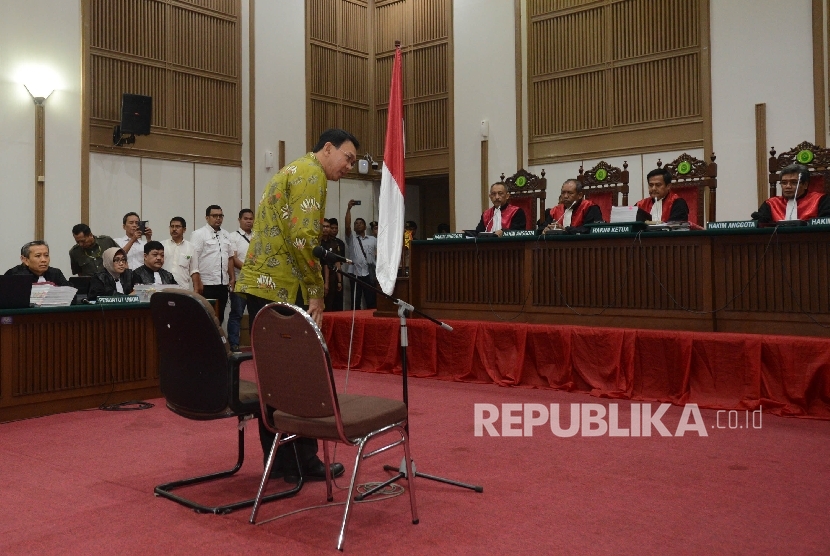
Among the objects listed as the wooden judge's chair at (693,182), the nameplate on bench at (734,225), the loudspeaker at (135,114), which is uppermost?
the loudspeaker at (135,114)

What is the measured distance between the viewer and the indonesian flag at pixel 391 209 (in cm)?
583

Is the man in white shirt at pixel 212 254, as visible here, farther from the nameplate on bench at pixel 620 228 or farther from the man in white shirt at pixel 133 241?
the nameplate on bench at pixel 620 228

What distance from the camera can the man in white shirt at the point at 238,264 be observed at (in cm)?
683

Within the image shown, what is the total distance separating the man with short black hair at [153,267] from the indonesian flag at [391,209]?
5.55 feet

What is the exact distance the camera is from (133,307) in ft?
15.3

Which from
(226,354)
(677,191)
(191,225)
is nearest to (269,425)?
(226,354)

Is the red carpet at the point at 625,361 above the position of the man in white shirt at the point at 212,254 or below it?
below

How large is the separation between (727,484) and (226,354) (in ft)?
6.40

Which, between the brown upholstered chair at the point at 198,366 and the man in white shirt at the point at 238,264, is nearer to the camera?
the brown upholstered chair at the point at 198,366

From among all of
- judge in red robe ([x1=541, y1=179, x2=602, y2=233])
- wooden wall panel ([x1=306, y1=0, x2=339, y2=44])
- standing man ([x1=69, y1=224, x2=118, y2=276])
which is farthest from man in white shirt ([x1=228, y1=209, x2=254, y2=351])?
wooden wall panel ([x1=306, y1=0, x2=339, y2=44])

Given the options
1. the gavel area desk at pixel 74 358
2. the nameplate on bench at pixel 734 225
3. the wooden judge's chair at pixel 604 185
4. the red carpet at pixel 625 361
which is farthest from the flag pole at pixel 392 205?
the nameplate on bench at pixel 734 225

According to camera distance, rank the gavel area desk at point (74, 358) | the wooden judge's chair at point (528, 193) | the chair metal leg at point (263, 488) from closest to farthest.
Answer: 1. the chair metal leg at point (263, 488)
2. the gavel area desk at point (74, 358)
3. the wooden judge's chair at point (528, 193)

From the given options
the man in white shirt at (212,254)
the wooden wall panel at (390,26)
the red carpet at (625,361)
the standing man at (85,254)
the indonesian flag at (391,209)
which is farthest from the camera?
the wooden wall panel at (390,26)

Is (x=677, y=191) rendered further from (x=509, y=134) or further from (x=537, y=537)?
(x=537, y=537)
